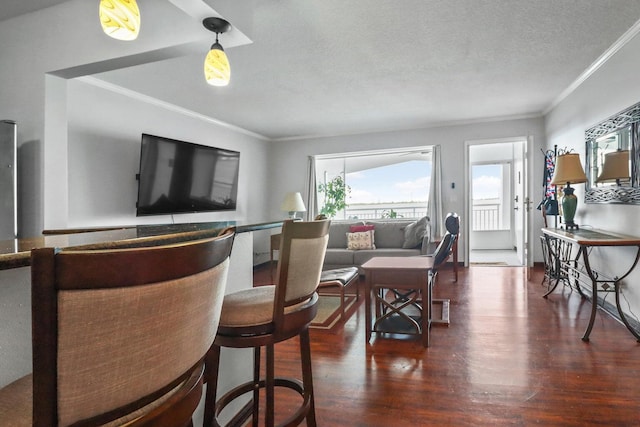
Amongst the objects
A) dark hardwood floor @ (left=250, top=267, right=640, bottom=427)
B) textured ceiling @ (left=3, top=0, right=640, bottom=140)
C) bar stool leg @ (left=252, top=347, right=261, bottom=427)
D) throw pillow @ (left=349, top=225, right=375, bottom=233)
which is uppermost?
textured ceiling @ (left=3, top=0, right=640, bottom=140)

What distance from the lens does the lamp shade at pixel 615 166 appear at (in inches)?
116

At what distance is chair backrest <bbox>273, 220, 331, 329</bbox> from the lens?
1.20 metres

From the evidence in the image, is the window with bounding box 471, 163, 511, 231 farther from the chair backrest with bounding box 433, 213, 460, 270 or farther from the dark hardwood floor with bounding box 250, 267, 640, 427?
the chair backrest with bounding box 433, 213, 460, 270

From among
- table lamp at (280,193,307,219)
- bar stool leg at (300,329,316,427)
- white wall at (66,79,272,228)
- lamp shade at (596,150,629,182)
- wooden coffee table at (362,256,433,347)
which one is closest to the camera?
bar stool leg at (300,329,316,427)

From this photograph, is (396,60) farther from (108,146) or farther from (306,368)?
(108,146)

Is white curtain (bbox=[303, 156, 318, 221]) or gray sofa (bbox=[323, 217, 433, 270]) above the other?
white curtain (bbox=[303, 156, 318, 221])

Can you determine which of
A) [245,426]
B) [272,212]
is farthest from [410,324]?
[272,212]

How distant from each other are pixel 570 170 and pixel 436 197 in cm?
260

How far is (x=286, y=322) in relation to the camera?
124 cm

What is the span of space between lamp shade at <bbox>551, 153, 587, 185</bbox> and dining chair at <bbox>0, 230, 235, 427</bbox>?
3.88 m

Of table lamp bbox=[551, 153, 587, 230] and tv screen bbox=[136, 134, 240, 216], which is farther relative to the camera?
tv screen bbox=[136, 134, 240, 216]

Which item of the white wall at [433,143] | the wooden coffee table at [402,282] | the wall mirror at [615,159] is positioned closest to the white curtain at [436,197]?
the white wall at [433,143]

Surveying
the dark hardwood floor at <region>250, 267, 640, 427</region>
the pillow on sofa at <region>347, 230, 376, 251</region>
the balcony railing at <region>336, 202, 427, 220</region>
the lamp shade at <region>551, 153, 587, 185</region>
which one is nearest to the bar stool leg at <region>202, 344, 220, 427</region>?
the dark hardwood floor at <region>250, 267, 640, 427</region>

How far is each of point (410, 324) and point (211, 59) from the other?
8.40ft
